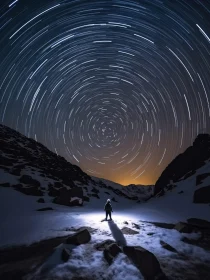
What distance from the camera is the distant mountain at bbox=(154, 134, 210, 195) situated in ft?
144

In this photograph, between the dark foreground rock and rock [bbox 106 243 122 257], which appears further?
rock [bbox 106 243 122 257]

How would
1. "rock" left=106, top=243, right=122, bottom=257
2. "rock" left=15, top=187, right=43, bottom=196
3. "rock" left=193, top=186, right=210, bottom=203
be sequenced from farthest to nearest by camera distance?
1. "rock" left=15, top=187, right=43, bottom=196
2. "rock" left=193, top=186, right=210, bottom=203
3. "rock" left=106, top=243, right=122, bottom=257

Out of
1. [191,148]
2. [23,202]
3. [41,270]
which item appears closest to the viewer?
[41,270]

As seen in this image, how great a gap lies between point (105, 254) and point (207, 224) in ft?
32.8

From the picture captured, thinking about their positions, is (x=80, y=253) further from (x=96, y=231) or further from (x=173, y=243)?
(x=173, y=243)

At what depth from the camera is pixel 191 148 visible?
50.0m

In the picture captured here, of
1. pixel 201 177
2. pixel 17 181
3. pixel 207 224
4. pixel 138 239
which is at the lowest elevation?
pixel 138 239

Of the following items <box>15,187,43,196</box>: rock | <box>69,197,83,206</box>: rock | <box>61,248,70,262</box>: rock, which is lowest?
<box>61,248,70,262</box>: rock

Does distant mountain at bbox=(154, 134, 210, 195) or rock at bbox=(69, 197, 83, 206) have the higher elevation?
distant mountain at bbox=(154, 134, 210, 195)

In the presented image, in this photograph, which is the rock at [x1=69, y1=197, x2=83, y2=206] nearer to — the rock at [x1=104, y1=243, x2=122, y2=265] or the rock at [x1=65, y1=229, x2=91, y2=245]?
the rock at [x1=65, y1=229, x2=91, y2=245]

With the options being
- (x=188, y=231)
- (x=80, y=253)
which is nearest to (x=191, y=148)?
(x=188, y=231)

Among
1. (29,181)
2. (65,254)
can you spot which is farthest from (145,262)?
(29,181)

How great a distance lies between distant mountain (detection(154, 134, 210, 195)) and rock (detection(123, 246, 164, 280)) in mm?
39114

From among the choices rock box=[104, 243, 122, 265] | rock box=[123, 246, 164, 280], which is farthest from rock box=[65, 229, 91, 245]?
rock box=[123, 246, 164, 280]
